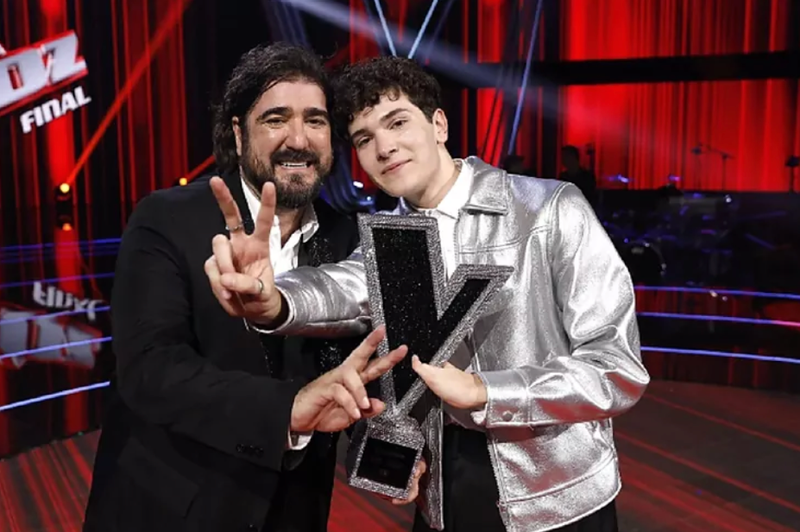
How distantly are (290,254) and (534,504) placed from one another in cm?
82

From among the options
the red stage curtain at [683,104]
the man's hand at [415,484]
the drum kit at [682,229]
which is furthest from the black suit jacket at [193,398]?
the red stage curtain at [683,104]

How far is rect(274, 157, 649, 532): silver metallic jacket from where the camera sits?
155cm

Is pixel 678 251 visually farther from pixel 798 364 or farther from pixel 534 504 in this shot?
pixel 534 504

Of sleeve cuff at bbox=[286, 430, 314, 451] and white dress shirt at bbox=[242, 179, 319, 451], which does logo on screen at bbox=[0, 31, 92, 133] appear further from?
sleeve cuff at bbox=[286, 430, 314, 451]

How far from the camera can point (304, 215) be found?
75.7 inches

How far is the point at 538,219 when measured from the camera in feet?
5.30

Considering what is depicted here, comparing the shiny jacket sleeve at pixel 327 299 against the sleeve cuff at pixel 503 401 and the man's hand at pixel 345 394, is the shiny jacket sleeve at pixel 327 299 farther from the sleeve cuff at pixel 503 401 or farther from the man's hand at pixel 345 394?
the sleeve cuff at pixel 503 401

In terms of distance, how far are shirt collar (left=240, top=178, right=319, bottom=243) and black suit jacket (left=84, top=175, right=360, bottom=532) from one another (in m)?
0.03

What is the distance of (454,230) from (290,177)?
44 centimetres

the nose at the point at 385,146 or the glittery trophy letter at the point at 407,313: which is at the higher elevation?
the nose at the point at 385,146

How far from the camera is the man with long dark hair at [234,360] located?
1.56 meters

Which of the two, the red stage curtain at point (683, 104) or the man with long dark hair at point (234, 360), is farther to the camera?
the red stage curtain at point (683, 104)

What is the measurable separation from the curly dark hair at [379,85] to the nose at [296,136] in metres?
0.13

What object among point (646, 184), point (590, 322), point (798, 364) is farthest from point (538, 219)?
point (646, 184)
